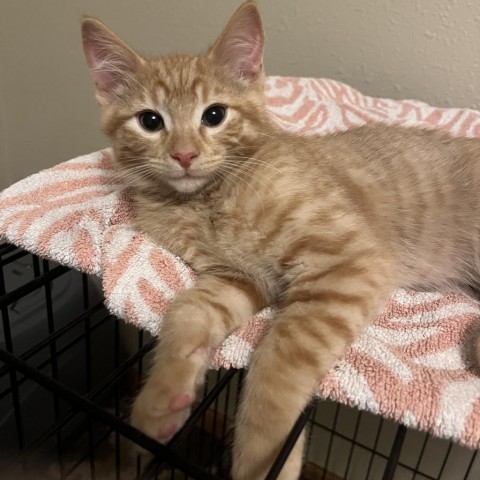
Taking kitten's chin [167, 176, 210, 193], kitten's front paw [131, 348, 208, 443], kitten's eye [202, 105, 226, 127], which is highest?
kitten's eye [202, 105, 226, 127]

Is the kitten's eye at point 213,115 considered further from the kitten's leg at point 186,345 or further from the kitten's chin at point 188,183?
the kitten's leg at point 186,345

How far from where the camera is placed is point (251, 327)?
83 cm

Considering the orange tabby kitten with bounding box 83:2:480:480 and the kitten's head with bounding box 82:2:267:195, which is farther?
the kitten's head with bounding box 82:2:267:195

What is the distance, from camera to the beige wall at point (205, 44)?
139 centimetres

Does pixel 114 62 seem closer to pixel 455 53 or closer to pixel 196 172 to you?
pixel 196 172

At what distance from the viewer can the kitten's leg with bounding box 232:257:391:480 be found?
25.5 inches

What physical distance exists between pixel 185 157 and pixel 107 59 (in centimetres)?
33

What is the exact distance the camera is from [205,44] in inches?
65.7

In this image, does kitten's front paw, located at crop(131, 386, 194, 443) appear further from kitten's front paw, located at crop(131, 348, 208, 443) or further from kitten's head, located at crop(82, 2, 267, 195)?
kitten's head, located at crop(82, 2, 267, 195)

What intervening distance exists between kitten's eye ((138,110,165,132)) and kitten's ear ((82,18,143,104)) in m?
0.11

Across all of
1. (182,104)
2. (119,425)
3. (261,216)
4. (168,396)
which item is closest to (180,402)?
(168,396)

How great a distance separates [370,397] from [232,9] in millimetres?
1368

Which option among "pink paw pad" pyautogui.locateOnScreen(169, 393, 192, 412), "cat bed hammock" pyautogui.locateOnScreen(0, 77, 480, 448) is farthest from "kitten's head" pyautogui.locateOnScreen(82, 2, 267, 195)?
"pink paw pad" pyautogui.locateOnScreen(169, 393, 192, 412)

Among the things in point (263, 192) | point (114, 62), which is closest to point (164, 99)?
point (114, 62)
